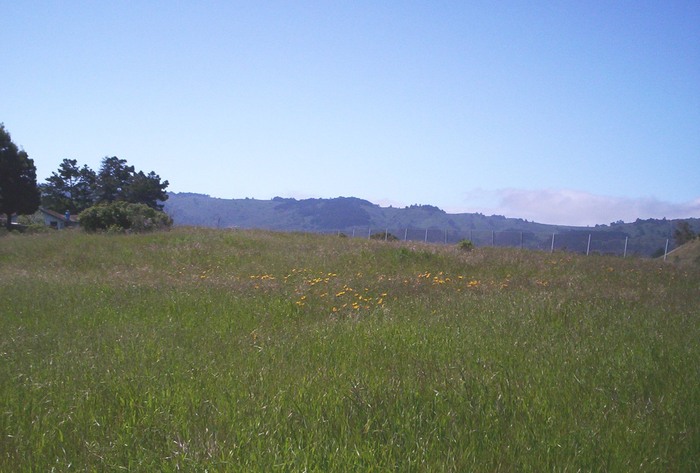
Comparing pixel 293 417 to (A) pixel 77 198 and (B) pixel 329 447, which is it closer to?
(B) pixel 329 447

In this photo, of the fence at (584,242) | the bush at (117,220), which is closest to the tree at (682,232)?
the fence at (584,242)

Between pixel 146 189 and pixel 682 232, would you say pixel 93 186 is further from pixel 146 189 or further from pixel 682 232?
pixel 682 232

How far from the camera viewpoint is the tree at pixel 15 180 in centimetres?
4128

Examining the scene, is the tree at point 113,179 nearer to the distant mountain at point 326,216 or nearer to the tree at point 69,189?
the tree at point 69,189

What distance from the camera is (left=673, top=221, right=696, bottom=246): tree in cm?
4231

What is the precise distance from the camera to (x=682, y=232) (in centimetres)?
4356

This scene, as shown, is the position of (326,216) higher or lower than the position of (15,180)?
lower

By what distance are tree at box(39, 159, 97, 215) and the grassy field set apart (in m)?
58.7

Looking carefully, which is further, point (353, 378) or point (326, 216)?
point (326, 216)

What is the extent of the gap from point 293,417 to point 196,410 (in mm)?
767

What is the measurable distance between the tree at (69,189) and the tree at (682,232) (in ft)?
185

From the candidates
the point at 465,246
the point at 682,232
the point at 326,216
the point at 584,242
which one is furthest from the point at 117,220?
the point at 326,216

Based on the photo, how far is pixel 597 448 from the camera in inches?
155

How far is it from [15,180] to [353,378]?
43.6 meters
